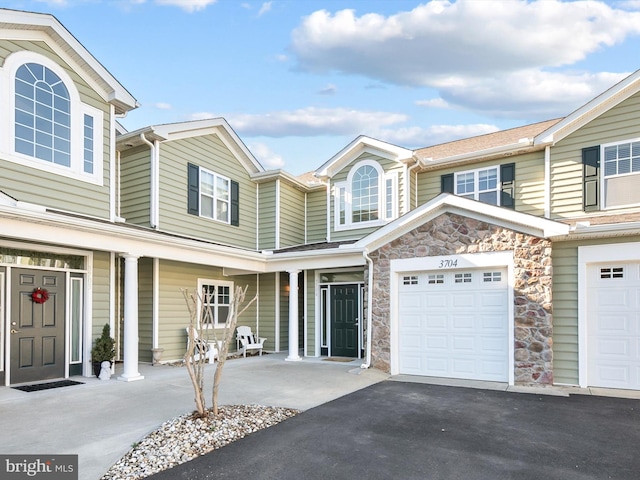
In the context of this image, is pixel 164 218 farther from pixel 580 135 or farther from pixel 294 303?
pixel 580 135

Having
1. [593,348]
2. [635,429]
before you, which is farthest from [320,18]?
[635,429]

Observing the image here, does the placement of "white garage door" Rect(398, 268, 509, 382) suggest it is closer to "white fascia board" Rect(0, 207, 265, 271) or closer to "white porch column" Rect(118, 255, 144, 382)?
"white fascia board" Rect(0, 207, 265, 271)

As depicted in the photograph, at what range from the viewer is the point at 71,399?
6.68m

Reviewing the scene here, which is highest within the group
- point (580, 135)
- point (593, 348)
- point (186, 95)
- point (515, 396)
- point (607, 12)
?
point (186, 95)

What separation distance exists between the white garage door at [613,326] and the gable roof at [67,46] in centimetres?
1013

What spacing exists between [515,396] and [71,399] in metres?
7.21

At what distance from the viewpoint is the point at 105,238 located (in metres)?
7.68

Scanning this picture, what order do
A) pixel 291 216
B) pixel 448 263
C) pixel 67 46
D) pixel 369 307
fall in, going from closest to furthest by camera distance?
1. pixel 67 46
2. pixel 448 263
3. pixel 369 307
4. pixel 291 216

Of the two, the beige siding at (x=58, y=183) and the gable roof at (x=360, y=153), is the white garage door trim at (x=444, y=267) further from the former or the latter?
the beige siding at (x=58, y=183)

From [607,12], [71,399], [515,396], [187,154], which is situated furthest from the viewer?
[187,154]

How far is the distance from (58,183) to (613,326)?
10.6 metres

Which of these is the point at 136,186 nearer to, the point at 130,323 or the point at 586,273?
the point at 130,323

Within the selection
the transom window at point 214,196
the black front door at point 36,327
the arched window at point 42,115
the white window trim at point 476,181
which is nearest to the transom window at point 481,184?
the white window trim at point 476,181

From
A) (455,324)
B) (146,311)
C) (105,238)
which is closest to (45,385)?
(105,238)
